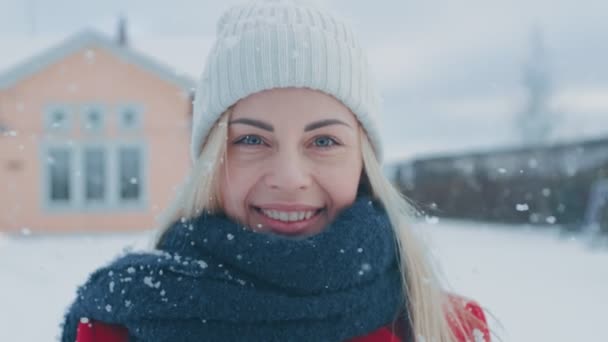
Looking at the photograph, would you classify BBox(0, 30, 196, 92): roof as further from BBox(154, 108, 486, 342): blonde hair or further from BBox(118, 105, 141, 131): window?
BBox(154, 108, 486, 342): blonde hair

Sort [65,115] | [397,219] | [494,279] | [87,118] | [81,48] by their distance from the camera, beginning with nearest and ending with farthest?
1. [397,219]
2. [494,279]
3. [65,115]
4. [87,118]
5. [81,48]

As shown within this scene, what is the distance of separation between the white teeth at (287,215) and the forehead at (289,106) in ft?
0.70

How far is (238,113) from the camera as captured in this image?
1595 mm

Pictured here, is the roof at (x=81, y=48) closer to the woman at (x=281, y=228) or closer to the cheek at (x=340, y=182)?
the woman at (x=281, y=228)

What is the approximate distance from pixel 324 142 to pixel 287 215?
0.63ft

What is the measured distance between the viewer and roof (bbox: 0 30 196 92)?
1434cm

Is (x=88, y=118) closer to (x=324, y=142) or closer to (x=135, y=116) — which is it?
(x=135, y=116)

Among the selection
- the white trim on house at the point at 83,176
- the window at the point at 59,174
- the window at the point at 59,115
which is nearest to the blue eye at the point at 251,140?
the white trim on house at the point at 83,176

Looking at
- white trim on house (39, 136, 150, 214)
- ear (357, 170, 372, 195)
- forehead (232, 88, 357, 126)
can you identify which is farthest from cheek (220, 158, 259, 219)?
white trim on house (39, 136, 150, 214)

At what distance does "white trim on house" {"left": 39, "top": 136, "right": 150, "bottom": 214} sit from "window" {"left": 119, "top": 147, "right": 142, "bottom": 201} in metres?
0.05

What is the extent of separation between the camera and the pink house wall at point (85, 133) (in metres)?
14.4

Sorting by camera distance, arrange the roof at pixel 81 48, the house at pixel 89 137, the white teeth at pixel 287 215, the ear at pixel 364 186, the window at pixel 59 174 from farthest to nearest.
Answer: the window at pixel 59 174 < the house at pixel 89 137 < the roof at pixel 81 48 < the ear at pixel 364 186 < the white teeth at pixel 287 215

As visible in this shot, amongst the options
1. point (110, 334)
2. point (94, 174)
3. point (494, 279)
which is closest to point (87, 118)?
point (94, 174)

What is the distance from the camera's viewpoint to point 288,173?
150 cm
